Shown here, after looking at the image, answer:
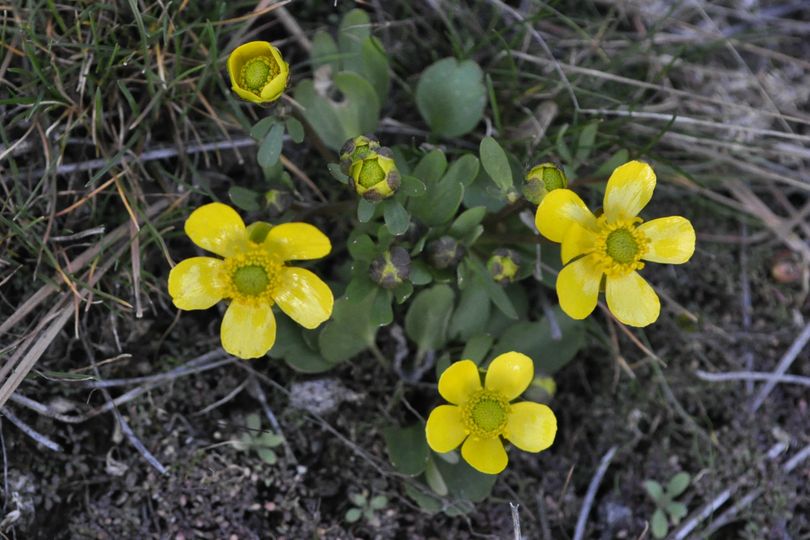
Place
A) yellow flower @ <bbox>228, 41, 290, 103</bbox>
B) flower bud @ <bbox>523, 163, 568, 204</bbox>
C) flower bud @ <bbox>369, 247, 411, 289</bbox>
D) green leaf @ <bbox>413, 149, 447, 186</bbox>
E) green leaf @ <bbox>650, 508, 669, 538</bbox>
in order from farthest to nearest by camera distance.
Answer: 1. green leaf @ <bbox>650, 508, 669, 538</bbox>
2. green leaf @ <bbox>413, 149, 447, 186</bbox>
3. flower bud @ <bbox>369, 247, 411, 289</bbox>
4. flower bud @ <bbox>523, 163, 568, 204</bbox>
5. yellow flower @ <bbox>228, 41, 290, 103</bbox>

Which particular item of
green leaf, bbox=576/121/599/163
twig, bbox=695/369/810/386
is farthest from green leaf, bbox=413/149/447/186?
twig, bbox=695/369/810/386

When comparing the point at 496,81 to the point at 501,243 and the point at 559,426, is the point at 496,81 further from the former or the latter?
the point at 559,426

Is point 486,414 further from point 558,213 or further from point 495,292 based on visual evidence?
point 558,213

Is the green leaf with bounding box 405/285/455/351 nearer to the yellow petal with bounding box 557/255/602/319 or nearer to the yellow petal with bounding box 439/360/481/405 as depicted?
the yellow petal with bounding box 439/360/481/405

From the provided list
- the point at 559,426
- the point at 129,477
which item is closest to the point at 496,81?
the point at 559,426

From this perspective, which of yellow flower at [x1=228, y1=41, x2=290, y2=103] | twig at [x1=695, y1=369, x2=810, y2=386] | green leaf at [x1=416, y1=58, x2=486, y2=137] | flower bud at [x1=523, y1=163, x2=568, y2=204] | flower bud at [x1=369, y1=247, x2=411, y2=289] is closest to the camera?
yellow flower at [x1=228, y1=41, x2=290, y2=103]

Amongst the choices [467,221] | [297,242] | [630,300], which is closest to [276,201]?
[297,242]

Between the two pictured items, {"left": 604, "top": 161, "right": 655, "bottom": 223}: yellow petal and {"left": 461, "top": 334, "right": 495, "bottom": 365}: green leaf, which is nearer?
{"left": 604, "top": 161, "right": 655, "bottom": 223}: yellow petal

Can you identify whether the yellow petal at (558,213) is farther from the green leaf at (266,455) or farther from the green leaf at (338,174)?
the green leaf at (266,455)
